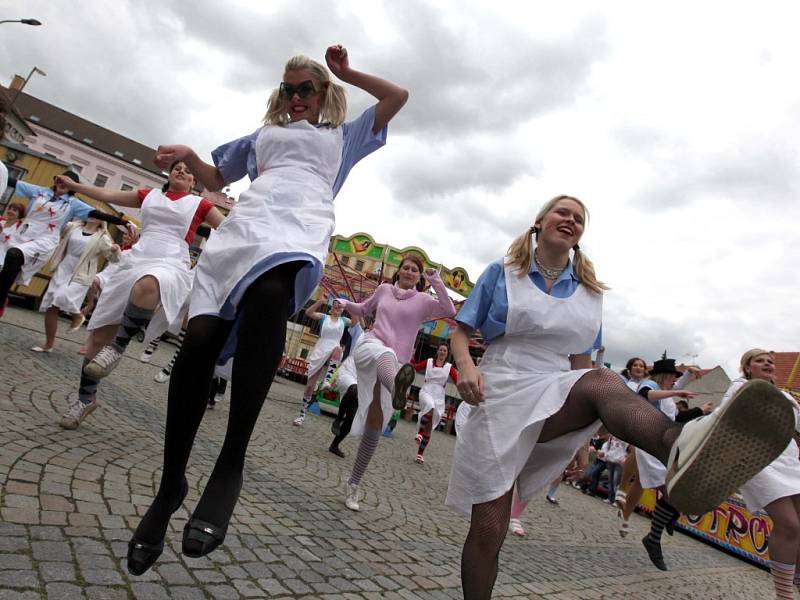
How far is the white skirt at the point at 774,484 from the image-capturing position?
11.4ft

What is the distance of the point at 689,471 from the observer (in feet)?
4.62

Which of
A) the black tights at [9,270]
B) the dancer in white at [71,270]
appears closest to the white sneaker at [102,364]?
the dancer in white at [71,270]

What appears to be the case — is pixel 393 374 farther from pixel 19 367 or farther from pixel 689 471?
pixel 19 367

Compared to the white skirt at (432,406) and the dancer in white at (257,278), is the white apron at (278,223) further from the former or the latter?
the white skirt at (432,406)

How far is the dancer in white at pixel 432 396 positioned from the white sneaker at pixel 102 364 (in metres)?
5.55

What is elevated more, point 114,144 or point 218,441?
point 114,144

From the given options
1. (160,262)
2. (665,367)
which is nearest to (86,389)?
(160,262)

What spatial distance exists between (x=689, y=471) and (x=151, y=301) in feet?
11.3

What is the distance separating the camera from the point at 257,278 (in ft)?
5.82

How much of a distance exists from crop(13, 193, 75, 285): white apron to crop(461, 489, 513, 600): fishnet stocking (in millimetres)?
7077

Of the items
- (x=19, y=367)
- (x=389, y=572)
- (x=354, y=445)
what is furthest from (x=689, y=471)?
(x=354, y=445)

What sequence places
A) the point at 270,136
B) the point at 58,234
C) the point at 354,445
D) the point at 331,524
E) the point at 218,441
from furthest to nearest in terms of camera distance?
the point at 354,445 < the point at 58,234 < the point at 218,441 < the point at 331,524 < the point at 270,136

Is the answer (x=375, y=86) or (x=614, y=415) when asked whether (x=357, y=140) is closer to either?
(x=375, y=86)

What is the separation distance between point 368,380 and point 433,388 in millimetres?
5771
